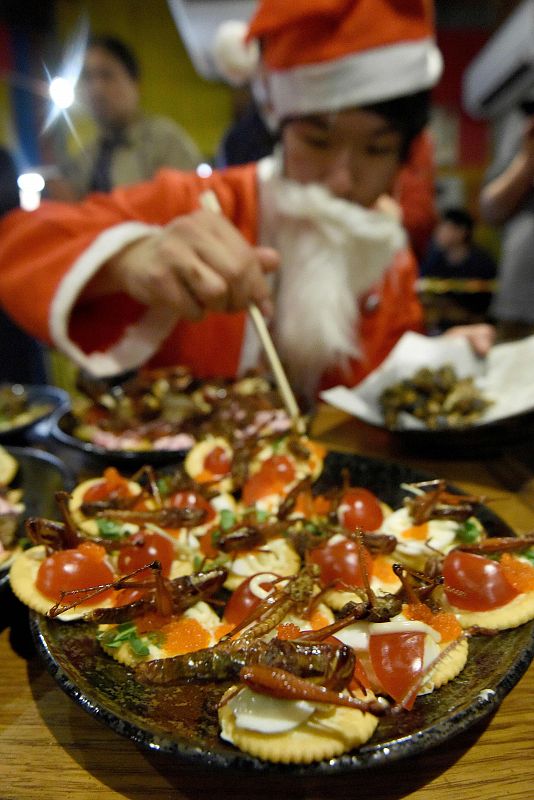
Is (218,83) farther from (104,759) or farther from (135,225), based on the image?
(104,759)

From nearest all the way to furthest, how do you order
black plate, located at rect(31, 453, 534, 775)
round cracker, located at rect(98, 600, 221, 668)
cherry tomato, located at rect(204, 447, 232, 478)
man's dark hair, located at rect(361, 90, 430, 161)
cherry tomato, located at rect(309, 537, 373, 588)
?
black plate, located at rect(31, 453, 534, 775) < round cracker, located at rect(98, 600, 221, 668) < cherry tomato, located at rect(309, 537, 373, 588) < cherry tomato, located at rect(204, 447, 232, 478) < man's dark hair, located at rect(361, 90, 430, 161)

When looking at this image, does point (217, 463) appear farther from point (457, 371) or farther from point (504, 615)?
point (457, 371)

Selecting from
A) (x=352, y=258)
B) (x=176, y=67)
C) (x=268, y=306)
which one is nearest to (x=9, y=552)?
(x=268, y=306)

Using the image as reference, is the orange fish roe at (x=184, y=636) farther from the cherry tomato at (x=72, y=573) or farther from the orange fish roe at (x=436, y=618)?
the orange fish roe at (x=436, y=618)

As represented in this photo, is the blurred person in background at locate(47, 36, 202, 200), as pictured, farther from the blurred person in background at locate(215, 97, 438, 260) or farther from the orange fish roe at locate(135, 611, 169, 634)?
the orange fish roe at locate(135, 611, 169, 634)

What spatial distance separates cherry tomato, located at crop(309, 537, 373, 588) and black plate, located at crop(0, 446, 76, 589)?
782 millimetres

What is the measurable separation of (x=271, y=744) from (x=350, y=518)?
0.79 m

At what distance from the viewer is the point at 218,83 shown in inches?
488

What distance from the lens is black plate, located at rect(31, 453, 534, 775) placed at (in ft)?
2.88

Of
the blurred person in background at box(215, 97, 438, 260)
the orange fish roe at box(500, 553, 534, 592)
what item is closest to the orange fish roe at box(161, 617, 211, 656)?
the orange fish roe at box(500, 553, 534, 592)

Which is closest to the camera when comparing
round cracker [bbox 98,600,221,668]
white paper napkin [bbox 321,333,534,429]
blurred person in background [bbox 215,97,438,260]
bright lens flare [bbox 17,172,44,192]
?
round cracker [bbox 98,600,221,668]

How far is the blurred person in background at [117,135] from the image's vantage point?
5.58 meters

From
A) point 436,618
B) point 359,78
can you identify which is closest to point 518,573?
point 436,618

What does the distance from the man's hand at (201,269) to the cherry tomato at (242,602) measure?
117 cm
